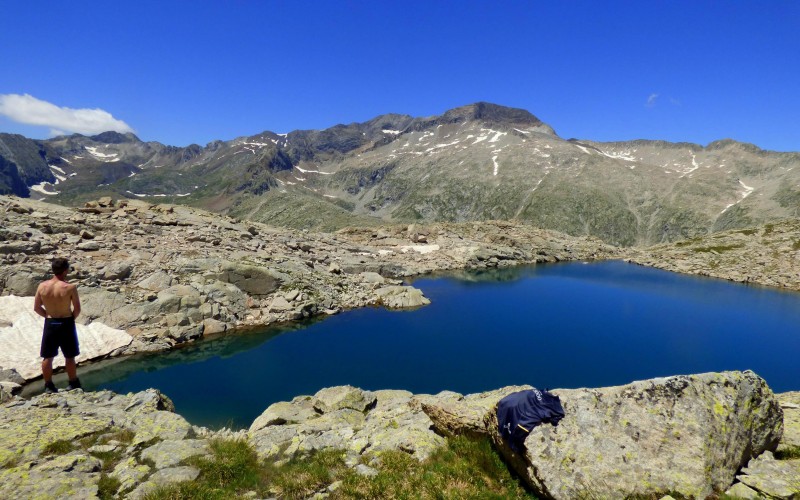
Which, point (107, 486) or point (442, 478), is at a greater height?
point (442, 478)

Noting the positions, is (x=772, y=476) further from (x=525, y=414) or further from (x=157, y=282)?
(x=157, y=282)

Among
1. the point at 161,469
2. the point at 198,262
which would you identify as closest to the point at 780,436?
the point at 161,469

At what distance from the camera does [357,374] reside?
32.6 m

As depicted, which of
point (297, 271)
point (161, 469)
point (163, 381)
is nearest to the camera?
point (161, 469)

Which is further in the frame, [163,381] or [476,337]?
[476,337]

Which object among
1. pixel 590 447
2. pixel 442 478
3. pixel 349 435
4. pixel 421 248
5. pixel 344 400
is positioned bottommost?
pixel 344 400

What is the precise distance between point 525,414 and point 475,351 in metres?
29.7

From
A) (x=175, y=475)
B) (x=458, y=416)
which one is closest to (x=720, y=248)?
(x=458, y=416)

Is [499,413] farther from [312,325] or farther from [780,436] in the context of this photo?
[312,325]

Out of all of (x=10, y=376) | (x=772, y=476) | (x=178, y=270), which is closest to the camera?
(x=772, y=476)

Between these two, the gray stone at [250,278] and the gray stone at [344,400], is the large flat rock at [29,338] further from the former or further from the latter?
the gray stone at [344,400]

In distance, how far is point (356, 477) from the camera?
9.45 m

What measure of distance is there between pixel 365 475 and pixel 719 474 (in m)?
8.15

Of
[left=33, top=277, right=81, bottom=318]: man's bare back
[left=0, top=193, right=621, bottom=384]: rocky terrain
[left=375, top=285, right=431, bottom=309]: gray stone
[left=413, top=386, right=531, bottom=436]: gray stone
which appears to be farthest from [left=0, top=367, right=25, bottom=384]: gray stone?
[left=375, top=285, right=431, bottom=309]: gray stone
